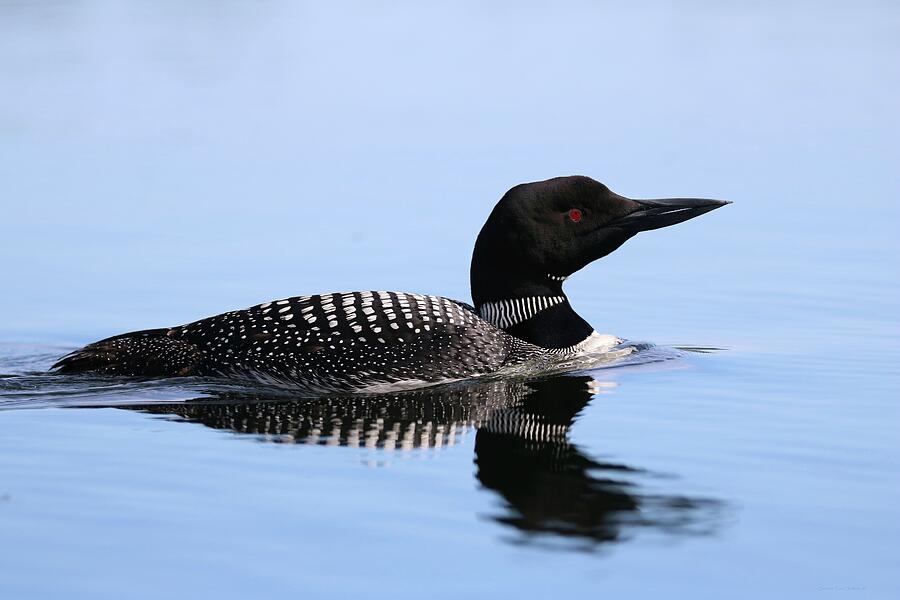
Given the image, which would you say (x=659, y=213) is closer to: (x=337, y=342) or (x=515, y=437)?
(x=337, y=342)

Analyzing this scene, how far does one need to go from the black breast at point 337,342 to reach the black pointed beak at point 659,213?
39.4 inches

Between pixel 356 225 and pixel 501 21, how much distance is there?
10248 mm

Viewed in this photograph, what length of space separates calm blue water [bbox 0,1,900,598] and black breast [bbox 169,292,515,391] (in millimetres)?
157

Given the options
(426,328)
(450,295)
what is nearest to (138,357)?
(426,328)

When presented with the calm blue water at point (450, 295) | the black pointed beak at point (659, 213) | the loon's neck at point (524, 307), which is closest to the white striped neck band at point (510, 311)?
the loon's neck at point (524, 307)

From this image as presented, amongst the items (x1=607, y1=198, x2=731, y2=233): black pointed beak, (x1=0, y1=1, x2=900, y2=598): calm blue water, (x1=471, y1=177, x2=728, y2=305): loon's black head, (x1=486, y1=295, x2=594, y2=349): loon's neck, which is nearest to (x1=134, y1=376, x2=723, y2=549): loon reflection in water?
(x1=0, y1=1, x2=900, y2=598): calm blue water

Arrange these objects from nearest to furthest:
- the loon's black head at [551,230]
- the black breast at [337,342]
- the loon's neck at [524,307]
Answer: the black breast at [337,342] < the loon's black head at [551,230] < the loon's neck at [524,307]

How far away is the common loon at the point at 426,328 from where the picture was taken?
6.15 meters

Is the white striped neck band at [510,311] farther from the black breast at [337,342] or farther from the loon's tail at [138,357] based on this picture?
the loon's tail at [138,357]

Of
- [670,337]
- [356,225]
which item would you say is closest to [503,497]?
[670,337]

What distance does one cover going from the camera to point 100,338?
23.4ft

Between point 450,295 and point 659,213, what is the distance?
137cm

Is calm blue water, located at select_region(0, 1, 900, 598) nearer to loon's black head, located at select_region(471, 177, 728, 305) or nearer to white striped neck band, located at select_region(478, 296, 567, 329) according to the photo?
white striped neck band, located at select_region(478, 296, 567, 329)

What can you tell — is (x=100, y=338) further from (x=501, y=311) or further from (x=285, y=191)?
(x=285, y=191)
